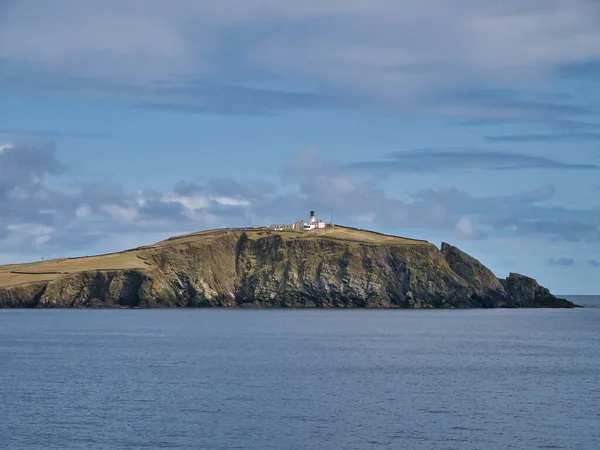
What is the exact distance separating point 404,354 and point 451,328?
5332 cm

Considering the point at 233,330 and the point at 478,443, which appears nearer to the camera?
the point at 478,443

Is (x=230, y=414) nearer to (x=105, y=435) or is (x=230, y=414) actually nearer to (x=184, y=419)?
(x=184, y=419)

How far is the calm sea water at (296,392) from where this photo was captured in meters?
50.4

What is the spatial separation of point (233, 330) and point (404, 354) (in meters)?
44.8

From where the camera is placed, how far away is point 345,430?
52469mm

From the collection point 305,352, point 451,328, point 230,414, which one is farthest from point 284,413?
point 451,328

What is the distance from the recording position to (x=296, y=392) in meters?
66.2

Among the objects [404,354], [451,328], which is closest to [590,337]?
[451,328]

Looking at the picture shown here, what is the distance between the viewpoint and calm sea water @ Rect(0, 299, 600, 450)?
50375 mm

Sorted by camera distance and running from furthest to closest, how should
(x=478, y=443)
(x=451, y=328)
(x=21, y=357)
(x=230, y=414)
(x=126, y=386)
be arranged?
1. (x=451, y=328)
2. (x=21, y=357)
3. (x=126, y=386)
4. (x=230, y=414)
5. (x=478, y=443)

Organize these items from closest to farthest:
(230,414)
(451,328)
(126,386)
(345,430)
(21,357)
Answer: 1. (345,430)
2. (230,414)
3. (126,386)
4. (21,357)
5. (451,328)

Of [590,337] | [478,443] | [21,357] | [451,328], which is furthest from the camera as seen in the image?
[451,328]

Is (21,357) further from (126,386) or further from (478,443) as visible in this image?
(478,443)

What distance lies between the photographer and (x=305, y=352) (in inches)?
3866
